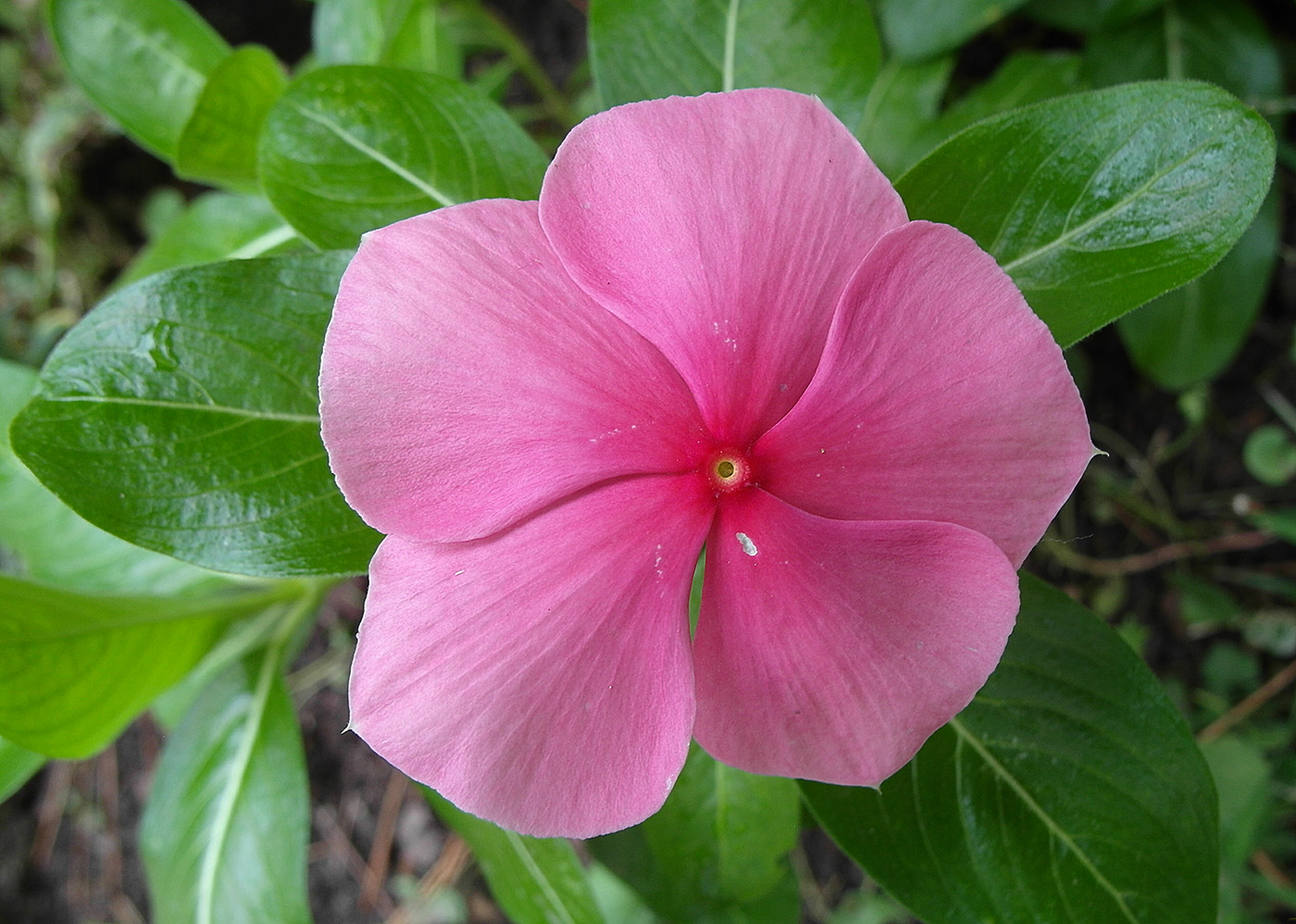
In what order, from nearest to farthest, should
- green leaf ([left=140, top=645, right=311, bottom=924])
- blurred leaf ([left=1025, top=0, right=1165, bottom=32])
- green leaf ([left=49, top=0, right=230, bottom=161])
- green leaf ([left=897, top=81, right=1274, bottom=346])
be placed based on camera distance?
green leaf ([left=897, top=81, right=1274, bottom=346])
green leaf ([left=140, top=645, right=311, bottom=924])
green leaf ([left=49, top=0, right=230, bottom=161])
blurred leaf ([left=1025, top=0, right=1165, bottom=32])

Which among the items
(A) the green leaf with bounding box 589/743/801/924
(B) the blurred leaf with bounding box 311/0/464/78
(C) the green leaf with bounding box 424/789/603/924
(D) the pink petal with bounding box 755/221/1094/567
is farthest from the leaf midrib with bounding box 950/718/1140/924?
(B) the blurred leaf with bounding box 311/0/464/78

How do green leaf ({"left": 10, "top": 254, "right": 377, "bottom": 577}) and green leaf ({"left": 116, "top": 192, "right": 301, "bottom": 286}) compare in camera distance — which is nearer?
green leaf ({"left": 10, "top": 254, "right": 377, "bottom": 577})

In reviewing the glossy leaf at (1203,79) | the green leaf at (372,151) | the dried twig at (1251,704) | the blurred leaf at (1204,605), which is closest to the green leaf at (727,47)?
the green leaf at (372,151)

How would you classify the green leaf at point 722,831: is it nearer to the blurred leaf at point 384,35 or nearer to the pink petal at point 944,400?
the pink petal at point 944,400

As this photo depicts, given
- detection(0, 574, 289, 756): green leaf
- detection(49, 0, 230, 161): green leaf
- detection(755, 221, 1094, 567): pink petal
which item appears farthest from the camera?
detection(49, 0, 230, 161): green leaf

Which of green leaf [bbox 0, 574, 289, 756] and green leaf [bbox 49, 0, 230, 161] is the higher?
green leaf [bbox 49, 0, 230, 161]

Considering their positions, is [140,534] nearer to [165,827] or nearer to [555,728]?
[555,728]

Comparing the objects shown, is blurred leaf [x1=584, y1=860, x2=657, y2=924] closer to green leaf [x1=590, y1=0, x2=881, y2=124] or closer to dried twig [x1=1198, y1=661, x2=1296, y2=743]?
dried twig [x1=1198, y1=661, x2=1296, y2=743]

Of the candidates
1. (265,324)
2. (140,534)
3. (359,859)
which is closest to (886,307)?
(265,324)
